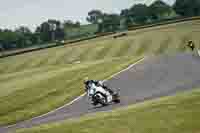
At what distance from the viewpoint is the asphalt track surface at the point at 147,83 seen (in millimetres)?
22422

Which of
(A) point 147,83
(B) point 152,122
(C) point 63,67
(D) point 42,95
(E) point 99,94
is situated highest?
(B) point 152,122

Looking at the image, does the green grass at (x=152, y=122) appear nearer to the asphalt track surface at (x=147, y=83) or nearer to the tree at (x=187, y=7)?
the asphalt track surface at (x=147, y=83)

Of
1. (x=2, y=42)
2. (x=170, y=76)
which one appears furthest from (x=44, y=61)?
(x=2, y=42)

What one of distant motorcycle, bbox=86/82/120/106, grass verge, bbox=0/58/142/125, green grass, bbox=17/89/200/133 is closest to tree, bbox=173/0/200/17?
grass verge, bbox=0/58/142/125

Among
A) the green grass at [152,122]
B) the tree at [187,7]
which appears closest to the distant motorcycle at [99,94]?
the green grass at [152,122]

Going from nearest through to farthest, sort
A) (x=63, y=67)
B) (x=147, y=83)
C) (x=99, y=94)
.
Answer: (x=99, y=94), (x=147, y=83), (x=63, y=67)

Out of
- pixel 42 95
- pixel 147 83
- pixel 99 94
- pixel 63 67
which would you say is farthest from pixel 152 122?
pixel 63 67

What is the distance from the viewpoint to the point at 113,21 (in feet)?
634

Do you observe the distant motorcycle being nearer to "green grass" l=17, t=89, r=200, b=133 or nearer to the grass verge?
the grass verge

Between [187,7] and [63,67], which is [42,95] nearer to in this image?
[63,67]

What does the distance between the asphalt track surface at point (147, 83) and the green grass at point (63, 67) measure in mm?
2009

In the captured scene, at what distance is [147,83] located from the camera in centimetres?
2800

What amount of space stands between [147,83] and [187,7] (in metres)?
148

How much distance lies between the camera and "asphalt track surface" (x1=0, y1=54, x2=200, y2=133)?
22422 mm
